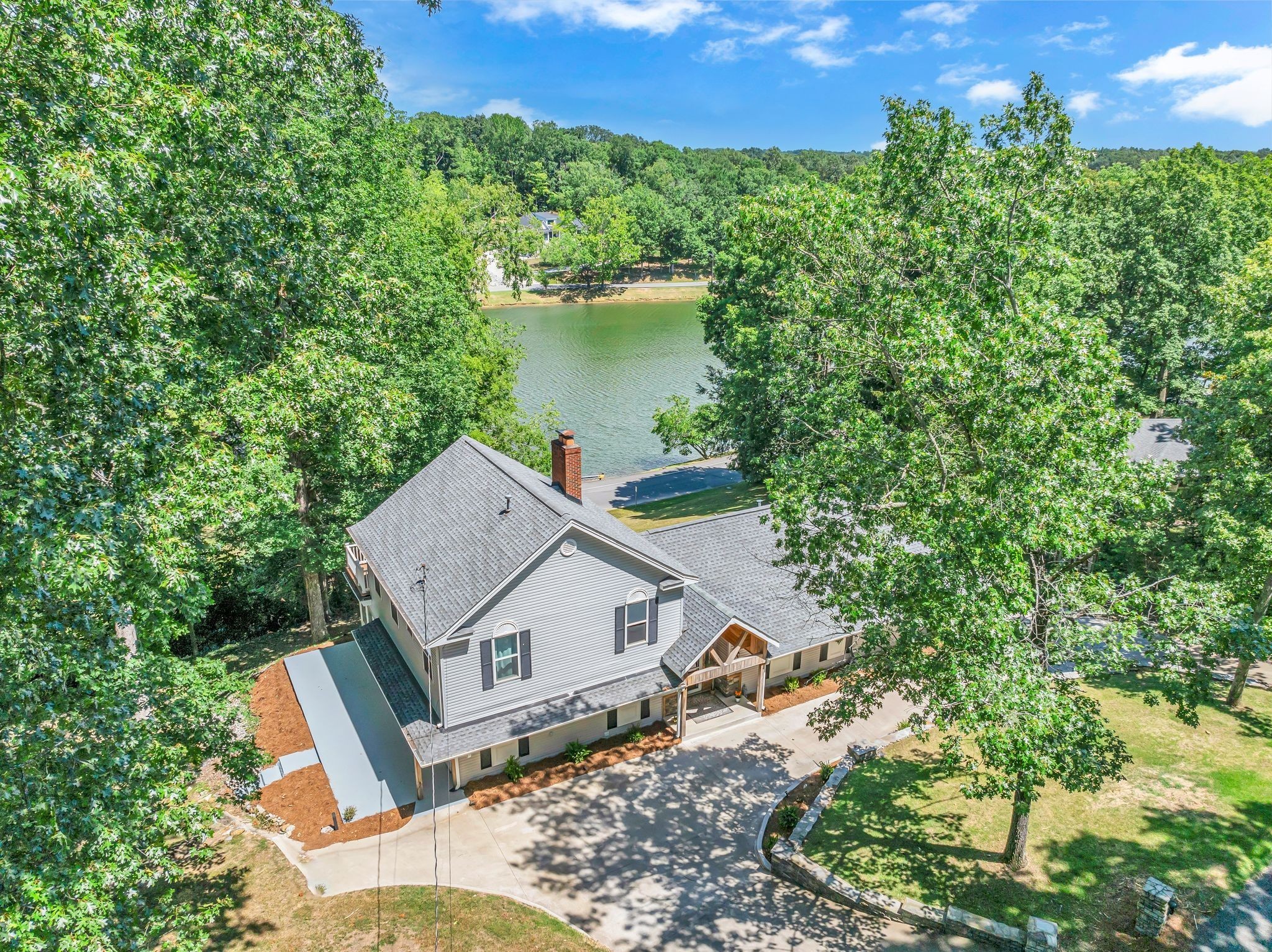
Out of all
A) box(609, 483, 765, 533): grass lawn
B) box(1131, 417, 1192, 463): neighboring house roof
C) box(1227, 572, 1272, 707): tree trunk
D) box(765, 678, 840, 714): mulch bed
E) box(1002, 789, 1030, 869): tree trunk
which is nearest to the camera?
box(1002, 789, 1030, 869): tree trunk

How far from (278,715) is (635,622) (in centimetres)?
1081

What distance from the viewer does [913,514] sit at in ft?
42.3

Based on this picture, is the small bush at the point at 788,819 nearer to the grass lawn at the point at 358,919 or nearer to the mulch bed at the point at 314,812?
the grass lawn at the point at 358,919

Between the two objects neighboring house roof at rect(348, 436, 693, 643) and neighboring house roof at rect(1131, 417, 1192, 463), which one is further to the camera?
neighboring house roof at rect(1131, 417, 1192, 463)

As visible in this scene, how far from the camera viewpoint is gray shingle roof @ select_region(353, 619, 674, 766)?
17.1m

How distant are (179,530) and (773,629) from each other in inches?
611

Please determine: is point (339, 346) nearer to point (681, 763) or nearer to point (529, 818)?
point (529, 818)

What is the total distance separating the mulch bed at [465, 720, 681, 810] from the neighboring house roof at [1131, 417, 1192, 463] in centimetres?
2399

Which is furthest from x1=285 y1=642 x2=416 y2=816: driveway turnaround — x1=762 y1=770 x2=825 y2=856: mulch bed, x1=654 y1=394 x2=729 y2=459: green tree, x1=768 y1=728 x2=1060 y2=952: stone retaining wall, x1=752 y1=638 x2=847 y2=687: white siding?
x1=654 y1=394 x2=729 y2=459: green tree

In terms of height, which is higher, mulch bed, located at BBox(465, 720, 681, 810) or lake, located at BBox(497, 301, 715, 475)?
lake, located at BBox(497, 301, 715, 475)

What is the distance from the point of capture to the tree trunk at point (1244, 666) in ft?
61.2

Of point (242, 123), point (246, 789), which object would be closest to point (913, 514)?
point (246, 789)

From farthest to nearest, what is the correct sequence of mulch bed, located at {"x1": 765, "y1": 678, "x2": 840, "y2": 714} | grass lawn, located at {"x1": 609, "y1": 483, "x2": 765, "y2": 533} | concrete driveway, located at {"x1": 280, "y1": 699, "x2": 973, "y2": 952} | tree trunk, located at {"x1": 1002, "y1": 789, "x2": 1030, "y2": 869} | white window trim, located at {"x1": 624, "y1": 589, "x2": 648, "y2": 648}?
grass lawn, located at {"x1": 609, "y1": 483, "x2": 765, "y2": 533}
mulch bed, located at {"x1": 765, "y1": 678, "x2": 840, "y2": 714}
white window trim, located at {"x1": 624, "y1": 589, "x2": 648, "y2": 648}
concrete driveway, located at {"x1": 280, "y1": 699, "x2": 973, "y2": 952}
tree trunk, located at {"x1": 1002, "y1": 789, "x2": 1030, "y2": 869}

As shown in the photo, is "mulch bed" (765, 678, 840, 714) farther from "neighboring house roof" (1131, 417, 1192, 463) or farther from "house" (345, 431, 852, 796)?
"neighboring house roof" (1131, 417, 1192, 463)
